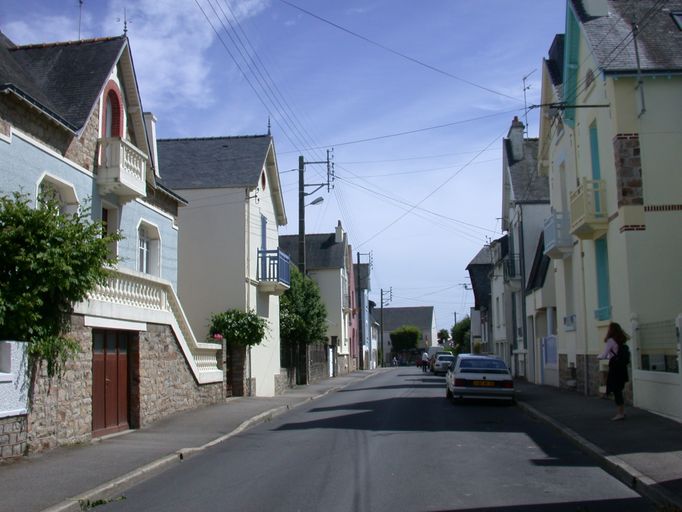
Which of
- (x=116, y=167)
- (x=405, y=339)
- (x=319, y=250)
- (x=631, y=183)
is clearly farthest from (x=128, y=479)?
(x=405, y=339)

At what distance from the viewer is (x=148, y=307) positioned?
1617 centimetres

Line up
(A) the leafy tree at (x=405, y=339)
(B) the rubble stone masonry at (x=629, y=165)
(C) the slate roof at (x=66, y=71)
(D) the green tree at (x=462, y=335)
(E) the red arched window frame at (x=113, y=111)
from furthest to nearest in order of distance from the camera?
(A) the leafy tree at (x=405, y=339) < (D) the green tree at (x=462, y=335) < (E) the red arched window frame at (x=113, y=111) < (B) the rubble stone masonry at (x=629, y=165) < (C) the slate roof at (x=66, y=71)

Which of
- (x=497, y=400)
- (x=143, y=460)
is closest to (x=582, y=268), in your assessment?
(x=497, y=400)

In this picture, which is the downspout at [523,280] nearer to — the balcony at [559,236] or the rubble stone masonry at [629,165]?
the balcony at [559,236]

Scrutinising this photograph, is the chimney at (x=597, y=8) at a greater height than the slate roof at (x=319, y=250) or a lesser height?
greater

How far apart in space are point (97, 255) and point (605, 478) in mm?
8137

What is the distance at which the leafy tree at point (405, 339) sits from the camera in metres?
111

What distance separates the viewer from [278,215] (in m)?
31.1

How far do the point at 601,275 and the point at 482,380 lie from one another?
14.1ft

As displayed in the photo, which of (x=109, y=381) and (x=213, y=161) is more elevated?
(x=213, y=161)

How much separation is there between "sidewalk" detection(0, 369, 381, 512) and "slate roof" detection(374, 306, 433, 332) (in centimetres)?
11278

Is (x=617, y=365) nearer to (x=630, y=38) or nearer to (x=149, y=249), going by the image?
(x=630, y=38)

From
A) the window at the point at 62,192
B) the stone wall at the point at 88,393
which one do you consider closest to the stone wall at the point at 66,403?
the stone wall at the point at 88,393

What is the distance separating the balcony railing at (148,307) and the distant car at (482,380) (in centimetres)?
678
